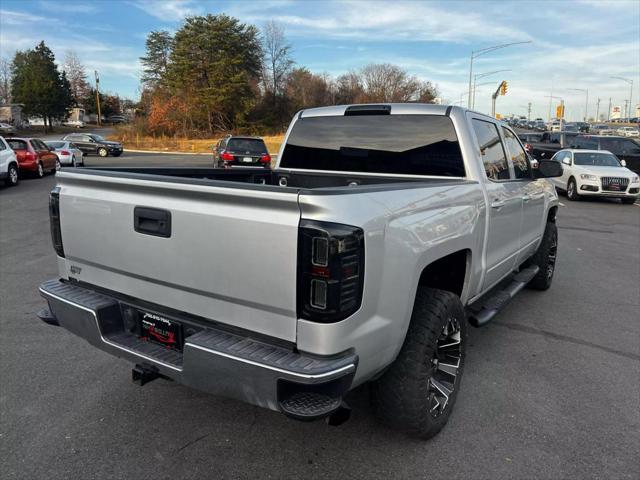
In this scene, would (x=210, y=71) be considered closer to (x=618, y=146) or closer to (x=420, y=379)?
(x=618, y=146)

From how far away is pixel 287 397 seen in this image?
215 centimetres

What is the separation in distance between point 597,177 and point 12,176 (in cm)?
1799

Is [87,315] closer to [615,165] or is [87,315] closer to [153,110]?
[615,165]

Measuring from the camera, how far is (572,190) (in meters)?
15.1

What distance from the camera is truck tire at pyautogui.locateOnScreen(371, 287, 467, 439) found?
8.81 ft

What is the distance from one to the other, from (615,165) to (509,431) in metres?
14.8

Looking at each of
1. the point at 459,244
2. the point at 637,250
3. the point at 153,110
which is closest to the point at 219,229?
the point at 459,244

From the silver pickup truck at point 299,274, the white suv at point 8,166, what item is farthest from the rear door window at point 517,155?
the white suv at point 8,166

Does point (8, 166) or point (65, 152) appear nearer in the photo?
point (8, 166)

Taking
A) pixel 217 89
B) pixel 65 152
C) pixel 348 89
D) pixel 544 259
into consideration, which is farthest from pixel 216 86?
pixel 544 259

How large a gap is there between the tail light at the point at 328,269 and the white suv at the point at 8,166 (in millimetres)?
16034

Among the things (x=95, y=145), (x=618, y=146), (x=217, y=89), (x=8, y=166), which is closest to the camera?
(x=8, y=166)

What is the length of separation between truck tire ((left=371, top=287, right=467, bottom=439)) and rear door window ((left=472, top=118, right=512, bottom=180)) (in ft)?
4.71

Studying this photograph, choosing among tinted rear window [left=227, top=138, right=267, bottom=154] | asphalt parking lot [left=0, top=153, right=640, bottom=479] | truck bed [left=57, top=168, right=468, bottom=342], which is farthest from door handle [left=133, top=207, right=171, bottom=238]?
tinted rear window [left=227, top=138, right=267, bottom=154]
